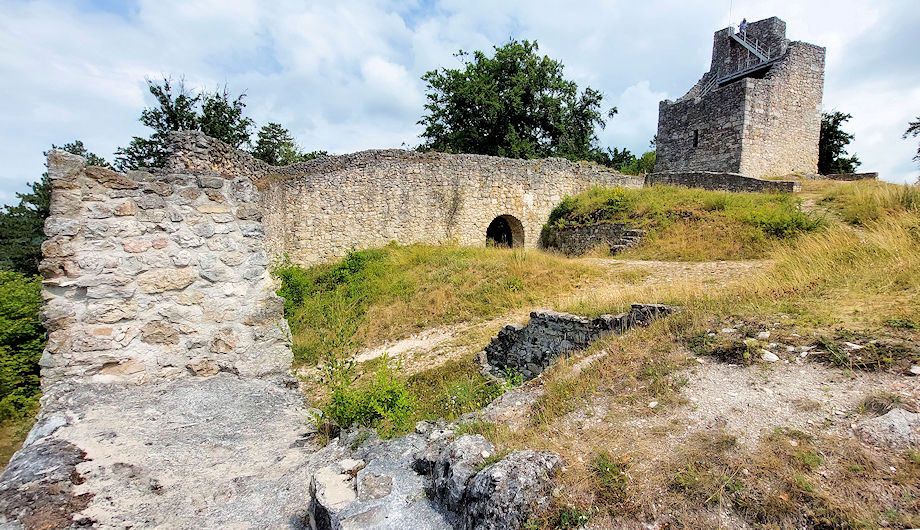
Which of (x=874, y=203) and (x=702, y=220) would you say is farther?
(x=702, y=220)

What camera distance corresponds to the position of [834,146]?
24188 millimetres

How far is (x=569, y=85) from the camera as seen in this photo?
25156 mm

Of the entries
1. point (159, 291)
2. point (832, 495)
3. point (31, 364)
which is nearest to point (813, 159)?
point (832, 495)

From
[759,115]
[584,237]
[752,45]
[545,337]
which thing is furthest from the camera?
[752,45]

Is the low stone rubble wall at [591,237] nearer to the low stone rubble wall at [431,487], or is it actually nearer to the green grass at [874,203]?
the green grass at [874,203]

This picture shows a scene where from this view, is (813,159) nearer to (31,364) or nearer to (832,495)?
(832,495)

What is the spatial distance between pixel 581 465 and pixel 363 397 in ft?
5.59

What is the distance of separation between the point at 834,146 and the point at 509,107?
17254 mm

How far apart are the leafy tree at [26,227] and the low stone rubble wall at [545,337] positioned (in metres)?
19.0

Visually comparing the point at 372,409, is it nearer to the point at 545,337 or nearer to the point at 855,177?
the point at 545,337

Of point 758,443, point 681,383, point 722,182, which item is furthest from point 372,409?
point 722,182

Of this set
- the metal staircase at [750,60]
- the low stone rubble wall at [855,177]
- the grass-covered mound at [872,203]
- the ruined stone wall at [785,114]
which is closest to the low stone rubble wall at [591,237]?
the grass-covered mound at [872,203]

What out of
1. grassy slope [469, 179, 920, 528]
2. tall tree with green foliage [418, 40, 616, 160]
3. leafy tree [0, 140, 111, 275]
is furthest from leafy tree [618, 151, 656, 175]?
leafy tree [0, 140, 111, 275]

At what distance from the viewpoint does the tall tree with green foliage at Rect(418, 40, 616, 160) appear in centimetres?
2411
